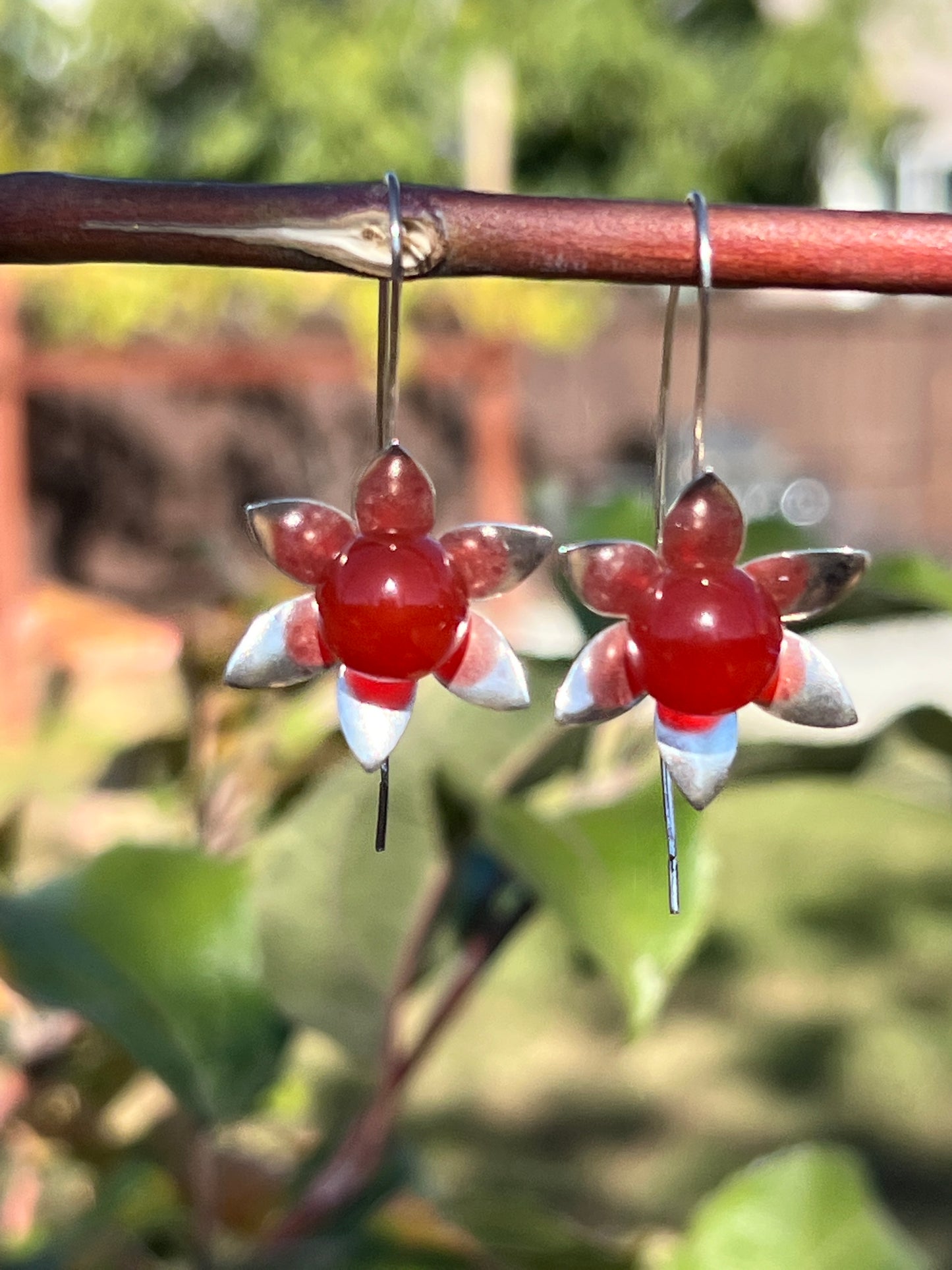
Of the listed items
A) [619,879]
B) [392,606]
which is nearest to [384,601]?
[392,606]

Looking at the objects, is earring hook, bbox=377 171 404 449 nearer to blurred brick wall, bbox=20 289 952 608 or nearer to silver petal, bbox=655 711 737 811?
silver petal, bbox=655 711 737 811

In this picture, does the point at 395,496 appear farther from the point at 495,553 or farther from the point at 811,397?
the point at 811,397

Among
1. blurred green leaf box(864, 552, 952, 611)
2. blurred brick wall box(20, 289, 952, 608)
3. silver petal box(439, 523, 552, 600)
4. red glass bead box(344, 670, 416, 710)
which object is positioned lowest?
red glass bead box(344, 670, 416, 710)


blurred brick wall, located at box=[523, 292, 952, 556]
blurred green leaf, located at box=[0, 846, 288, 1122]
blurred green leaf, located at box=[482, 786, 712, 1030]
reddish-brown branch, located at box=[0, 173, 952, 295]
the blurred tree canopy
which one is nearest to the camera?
reddish-brown branch, located at box=[0, 173, 952, 295]

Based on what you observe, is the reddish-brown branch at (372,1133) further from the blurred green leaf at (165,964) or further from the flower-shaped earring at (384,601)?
the flower-shaped earring at (384,601)

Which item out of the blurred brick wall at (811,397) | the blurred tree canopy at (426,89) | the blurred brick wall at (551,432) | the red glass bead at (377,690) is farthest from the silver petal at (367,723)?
the blurred brick wall at (811,397)

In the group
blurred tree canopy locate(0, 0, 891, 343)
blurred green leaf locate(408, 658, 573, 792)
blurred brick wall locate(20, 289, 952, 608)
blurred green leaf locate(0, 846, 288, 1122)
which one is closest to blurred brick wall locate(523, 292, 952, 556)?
blurred brick wall locate(20, 289, 952, 608)

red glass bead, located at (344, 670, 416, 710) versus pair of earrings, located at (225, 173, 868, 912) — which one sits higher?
pair of earrings, located at (225, 173, 868, 912)

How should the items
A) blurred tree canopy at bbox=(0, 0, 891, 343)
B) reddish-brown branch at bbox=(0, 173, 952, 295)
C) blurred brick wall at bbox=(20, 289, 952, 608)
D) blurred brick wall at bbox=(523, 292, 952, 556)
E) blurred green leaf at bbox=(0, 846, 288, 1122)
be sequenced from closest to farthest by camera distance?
reddish-brown branch at bbox=(0, 173, 952, 295) → blurred green leaf at bbox=(0, 846, 288, 1122) → blurred brick wall at bbox=(20, 289, 952, 608) → blurred tree canopy at bbox=(0, 0, 891, 343) → blurred brick wall at bbox=(523, 292, 952, 556)
